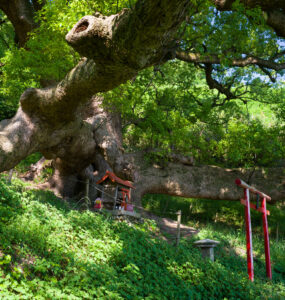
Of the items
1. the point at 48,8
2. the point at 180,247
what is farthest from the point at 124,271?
the point at 48,8

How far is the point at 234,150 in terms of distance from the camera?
1379cm

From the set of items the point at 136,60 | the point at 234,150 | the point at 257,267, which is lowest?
the point at 257,267

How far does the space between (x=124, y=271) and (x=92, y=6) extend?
694cm

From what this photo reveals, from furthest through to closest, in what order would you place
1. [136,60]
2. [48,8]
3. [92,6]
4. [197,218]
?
[197,218]
[48,8]
[92,6]
[136,60]

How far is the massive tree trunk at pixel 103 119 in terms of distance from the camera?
13.8 feet

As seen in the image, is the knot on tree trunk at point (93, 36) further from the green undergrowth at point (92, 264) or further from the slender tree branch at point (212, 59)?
the slender tree branch at point (212, 59)

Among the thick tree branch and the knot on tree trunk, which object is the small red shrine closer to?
the thick tree branch

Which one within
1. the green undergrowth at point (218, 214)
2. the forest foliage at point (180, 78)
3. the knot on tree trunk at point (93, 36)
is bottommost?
the green undergrowth at point (218, 214)

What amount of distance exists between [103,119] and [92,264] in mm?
8195

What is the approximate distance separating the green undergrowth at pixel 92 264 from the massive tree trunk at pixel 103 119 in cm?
265

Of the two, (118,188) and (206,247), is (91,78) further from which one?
(206,247)

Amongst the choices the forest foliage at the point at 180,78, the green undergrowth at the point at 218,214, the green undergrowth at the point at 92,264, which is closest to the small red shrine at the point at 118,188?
the green undergrowth at the point at 92,264

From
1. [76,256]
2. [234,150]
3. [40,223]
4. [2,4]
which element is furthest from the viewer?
[234,150]

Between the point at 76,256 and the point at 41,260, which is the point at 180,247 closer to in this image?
the point at 76,256
